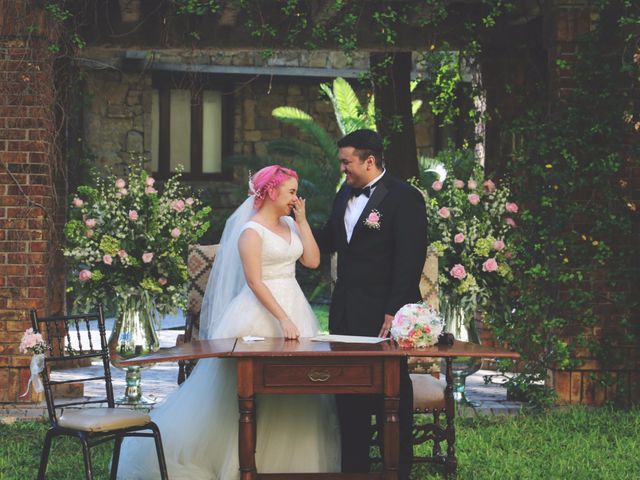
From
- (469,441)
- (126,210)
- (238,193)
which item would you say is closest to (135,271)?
(126,210)

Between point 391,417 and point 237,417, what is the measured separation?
1085 mm

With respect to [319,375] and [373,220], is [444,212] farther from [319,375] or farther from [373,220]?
[319,375]

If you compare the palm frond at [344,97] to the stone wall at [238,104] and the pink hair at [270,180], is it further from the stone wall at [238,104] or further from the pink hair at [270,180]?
the pink hair at [270,180]

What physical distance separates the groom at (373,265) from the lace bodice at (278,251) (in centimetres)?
28

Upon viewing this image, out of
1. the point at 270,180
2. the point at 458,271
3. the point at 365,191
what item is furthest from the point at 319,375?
the point at 458,271

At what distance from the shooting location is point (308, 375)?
5844 mm

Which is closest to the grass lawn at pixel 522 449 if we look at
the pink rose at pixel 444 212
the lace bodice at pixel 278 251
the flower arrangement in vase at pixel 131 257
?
the flower arrangement in vase at pixel 131 257

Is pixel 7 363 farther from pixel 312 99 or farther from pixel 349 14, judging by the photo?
pixel 312 99

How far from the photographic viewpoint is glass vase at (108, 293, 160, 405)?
948 cm

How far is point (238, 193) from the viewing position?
19.0 meters

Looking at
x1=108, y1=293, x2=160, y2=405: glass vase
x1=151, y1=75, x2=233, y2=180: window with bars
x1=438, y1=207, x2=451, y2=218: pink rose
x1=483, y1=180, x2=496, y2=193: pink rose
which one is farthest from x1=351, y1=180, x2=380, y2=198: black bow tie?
x1=151, y1=75, x2=233, y2=180: window with bars

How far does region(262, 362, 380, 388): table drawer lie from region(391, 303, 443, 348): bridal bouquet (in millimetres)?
248

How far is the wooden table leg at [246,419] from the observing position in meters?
5.82

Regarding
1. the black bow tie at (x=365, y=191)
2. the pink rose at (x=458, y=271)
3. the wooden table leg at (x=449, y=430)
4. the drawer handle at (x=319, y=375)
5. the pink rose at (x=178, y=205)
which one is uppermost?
the black bow tie at (x=365, y=191)
